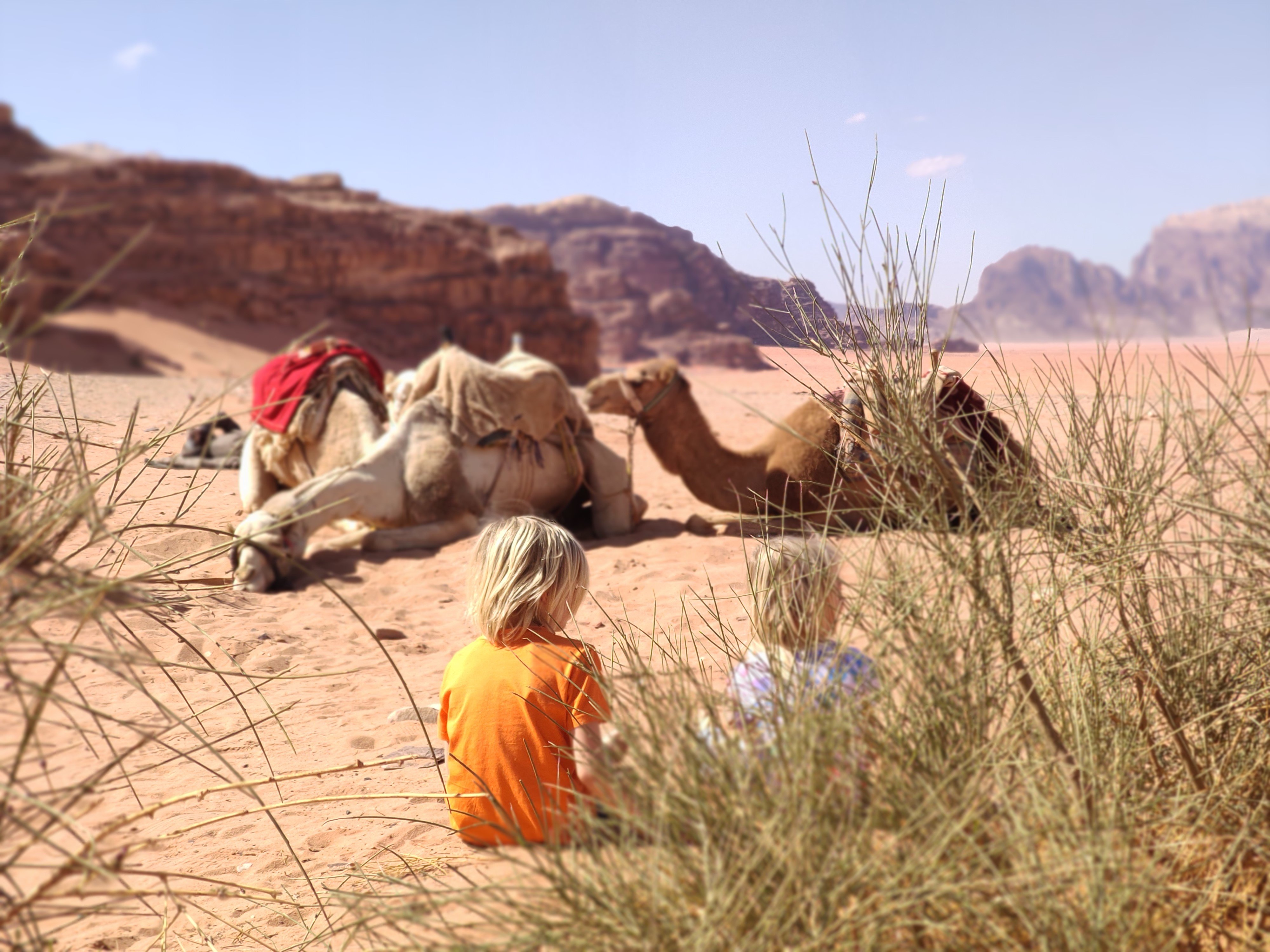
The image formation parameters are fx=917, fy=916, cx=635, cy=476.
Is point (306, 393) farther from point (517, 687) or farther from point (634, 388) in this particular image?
point (517, 687)

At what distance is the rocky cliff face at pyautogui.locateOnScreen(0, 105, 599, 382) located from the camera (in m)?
35.8

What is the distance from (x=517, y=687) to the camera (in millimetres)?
2055

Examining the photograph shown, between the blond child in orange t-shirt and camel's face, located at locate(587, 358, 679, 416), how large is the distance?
4.03 m

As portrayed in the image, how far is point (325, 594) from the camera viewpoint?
4.84 metres

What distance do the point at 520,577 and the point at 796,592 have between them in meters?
0.65

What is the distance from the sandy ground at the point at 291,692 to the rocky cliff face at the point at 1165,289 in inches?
7.6

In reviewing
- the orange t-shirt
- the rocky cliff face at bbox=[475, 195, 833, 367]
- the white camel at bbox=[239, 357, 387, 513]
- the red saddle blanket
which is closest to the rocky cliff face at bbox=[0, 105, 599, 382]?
the rocky cliff face at bbox=[475, 195, 833, 367]

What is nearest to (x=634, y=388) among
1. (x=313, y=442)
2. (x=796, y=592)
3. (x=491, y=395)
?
(x=491, y=395)

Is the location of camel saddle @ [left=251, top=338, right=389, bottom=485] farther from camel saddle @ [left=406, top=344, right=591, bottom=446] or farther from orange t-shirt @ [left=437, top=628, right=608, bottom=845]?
orange t-shirt @ [left=437, top=628, right=608, bottom=845]

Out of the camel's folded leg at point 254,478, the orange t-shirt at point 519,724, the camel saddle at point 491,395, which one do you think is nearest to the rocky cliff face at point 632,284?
the camel saddle at point 491,395

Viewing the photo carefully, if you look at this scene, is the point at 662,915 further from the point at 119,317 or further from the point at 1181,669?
the point at 119,317

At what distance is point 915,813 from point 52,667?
126 centimetres

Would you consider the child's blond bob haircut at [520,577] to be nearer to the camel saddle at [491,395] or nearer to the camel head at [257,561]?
the camel head at [257,561]

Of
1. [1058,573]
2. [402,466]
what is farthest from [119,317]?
[1058,573]
